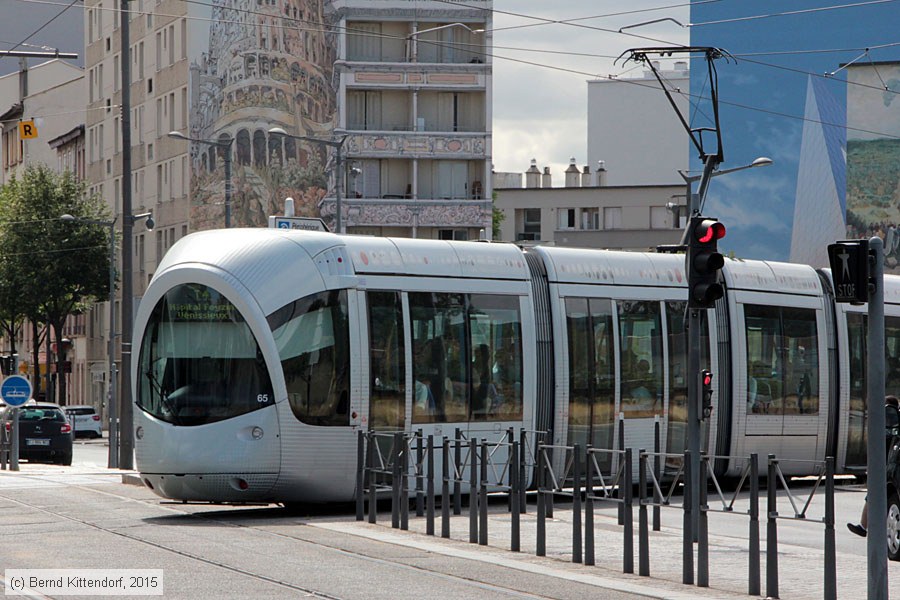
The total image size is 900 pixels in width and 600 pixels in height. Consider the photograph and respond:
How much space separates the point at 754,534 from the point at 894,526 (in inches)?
132

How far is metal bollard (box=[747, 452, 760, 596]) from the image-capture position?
44.4ft

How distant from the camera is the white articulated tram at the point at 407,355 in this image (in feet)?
63.9

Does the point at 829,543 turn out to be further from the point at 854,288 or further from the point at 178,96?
the point at 178,96

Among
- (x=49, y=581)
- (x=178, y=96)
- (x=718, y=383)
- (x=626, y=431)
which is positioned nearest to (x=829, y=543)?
(x=49, y=581)

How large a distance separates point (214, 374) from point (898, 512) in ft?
25.3

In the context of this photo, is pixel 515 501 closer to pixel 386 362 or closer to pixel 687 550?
pixel 687 550

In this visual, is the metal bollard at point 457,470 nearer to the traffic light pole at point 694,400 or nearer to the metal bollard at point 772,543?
the traffic light pole at point 694,400

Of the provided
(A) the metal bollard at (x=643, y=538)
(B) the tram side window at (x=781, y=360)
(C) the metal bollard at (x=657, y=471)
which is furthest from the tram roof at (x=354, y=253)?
(A) the metal bollard at (x=643, y=538)

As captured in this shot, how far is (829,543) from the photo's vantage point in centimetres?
1278

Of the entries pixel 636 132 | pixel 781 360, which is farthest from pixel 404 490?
pixel 636 132

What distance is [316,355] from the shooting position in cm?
1970

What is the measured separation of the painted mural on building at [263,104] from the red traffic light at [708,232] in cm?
5920

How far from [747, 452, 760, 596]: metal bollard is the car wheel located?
3033mm

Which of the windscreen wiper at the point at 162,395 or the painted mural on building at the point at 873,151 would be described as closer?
the windscreen wiper at the point at 162,395
